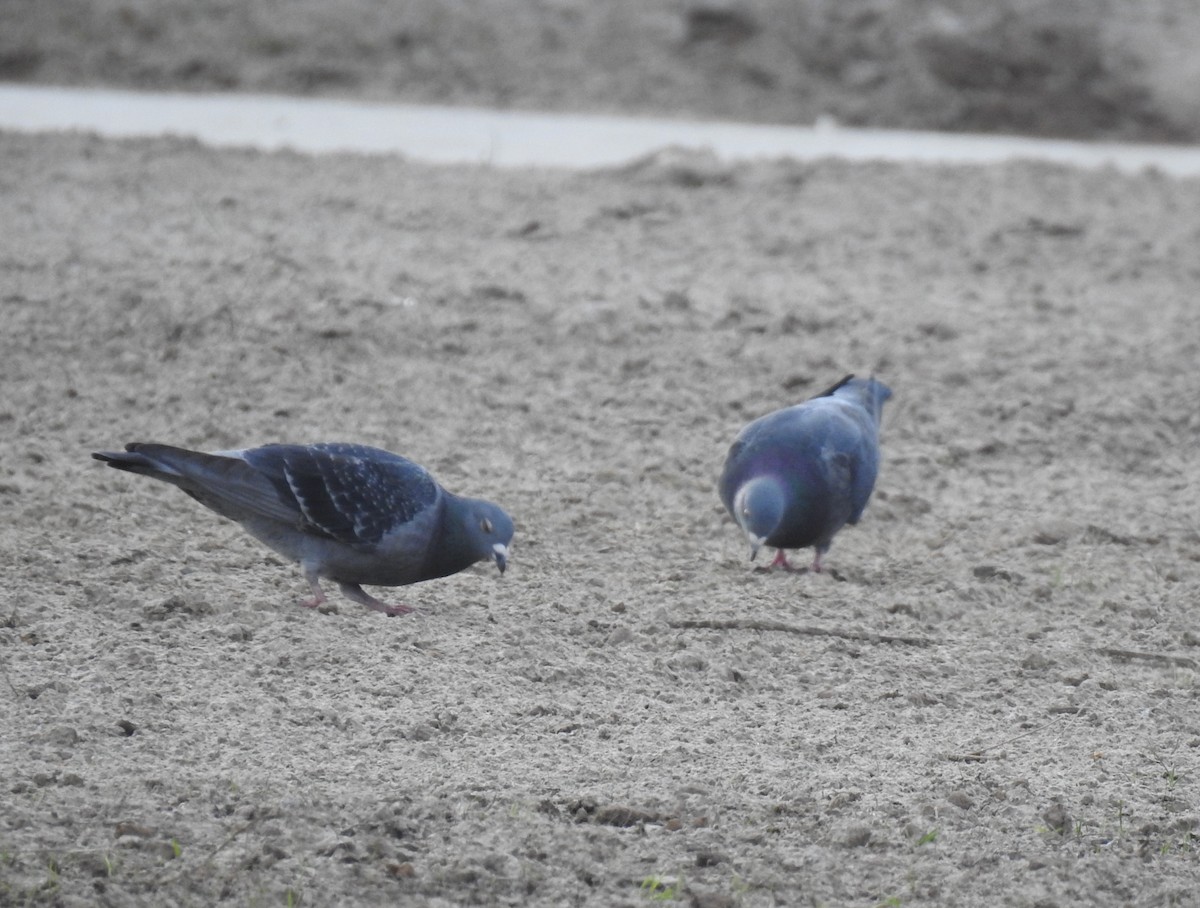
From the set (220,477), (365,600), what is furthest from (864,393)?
(220,477)

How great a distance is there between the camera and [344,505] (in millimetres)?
3939

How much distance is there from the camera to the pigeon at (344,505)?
3947 millimetres

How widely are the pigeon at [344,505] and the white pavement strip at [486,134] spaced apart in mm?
4627

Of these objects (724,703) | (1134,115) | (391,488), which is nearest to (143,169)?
(391,488)

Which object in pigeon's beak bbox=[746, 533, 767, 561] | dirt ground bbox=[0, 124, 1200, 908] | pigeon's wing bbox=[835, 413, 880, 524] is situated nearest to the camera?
dirt ground bbox=[0, 124, 1200, 908]

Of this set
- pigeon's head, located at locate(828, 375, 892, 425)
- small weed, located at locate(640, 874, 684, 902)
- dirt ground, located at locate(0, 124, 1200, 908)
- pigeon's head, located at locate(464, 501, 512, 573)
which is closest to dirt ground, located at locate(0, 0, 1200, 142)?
dirt ground, located at locate(0, 124, 1200, 908)

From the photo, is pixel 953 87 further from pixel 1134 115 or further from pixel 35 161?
pixel 35 161

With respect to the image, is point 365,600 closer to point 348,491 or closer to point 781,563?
point 348,491

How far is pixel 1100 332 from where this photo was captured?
6.66 m

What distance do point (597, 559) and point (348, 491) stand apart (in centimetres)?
94

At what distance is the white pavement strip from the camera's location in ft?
28.4

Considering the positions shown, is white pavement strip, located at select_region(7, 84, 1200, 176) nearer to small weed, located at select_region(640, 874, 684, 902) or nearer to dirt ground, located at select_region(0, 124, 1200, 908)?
dirt ground, located at select_region(0, 124, 1200, 908)

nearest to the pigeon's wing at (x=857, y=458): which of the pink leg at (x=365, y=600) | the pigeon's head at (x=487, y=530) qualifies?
the pigeon's head at (x=487, y=530)

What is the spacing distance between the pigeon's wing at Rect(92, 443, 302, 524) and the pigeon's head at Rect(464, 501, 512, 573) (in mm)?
419
